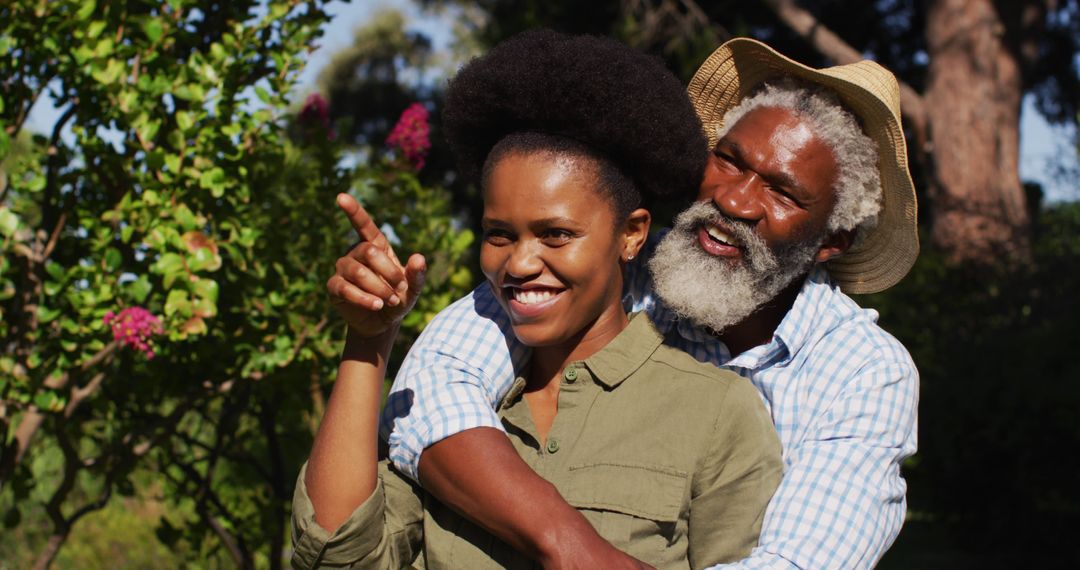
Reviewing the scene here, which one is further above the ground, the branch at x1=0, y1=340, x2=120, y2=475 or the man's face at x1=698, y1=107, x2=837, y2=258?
the man's face at x1=698, y1=107, x2=837, y2=258

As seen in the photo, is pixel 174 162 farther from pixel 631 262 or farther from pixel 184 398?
pixel 631 262

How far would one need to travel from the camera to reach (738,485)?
2.17 m

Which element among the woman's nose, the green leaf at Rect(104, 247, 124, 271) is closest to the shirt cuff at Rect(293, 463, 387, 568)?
the woman's nose

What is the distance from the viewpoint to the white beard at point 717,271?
2502 millimetres

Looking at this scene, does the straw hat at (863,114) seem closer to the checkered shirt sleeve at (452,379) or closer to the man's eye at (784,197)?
the man's eye at (784,197)

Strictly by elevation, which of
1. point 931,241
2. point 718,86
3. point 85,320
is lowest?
point 931,241

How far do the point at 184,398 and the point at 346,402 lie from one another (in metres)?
2.61

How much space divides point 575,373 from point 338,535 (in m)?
0.57

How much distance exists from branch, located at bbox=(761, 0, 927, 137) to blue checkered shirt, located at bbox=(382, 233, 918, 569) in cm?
905

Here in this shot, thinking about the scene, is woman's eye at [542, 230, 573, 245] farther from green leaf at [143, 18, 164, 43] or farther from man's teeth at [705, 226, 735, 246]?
green leaf at [143, 18, 164, 43]

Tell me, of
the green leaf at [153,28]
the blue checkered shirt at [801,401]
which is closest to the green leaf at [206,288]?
the green leaf at [153,28]

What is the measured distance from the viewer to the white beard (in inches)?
98.5

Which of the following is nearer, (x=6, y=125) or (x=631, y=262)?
(x=631, y=262)

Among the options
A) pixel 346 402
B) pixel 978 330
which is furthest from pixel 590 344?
pixel 978 330
